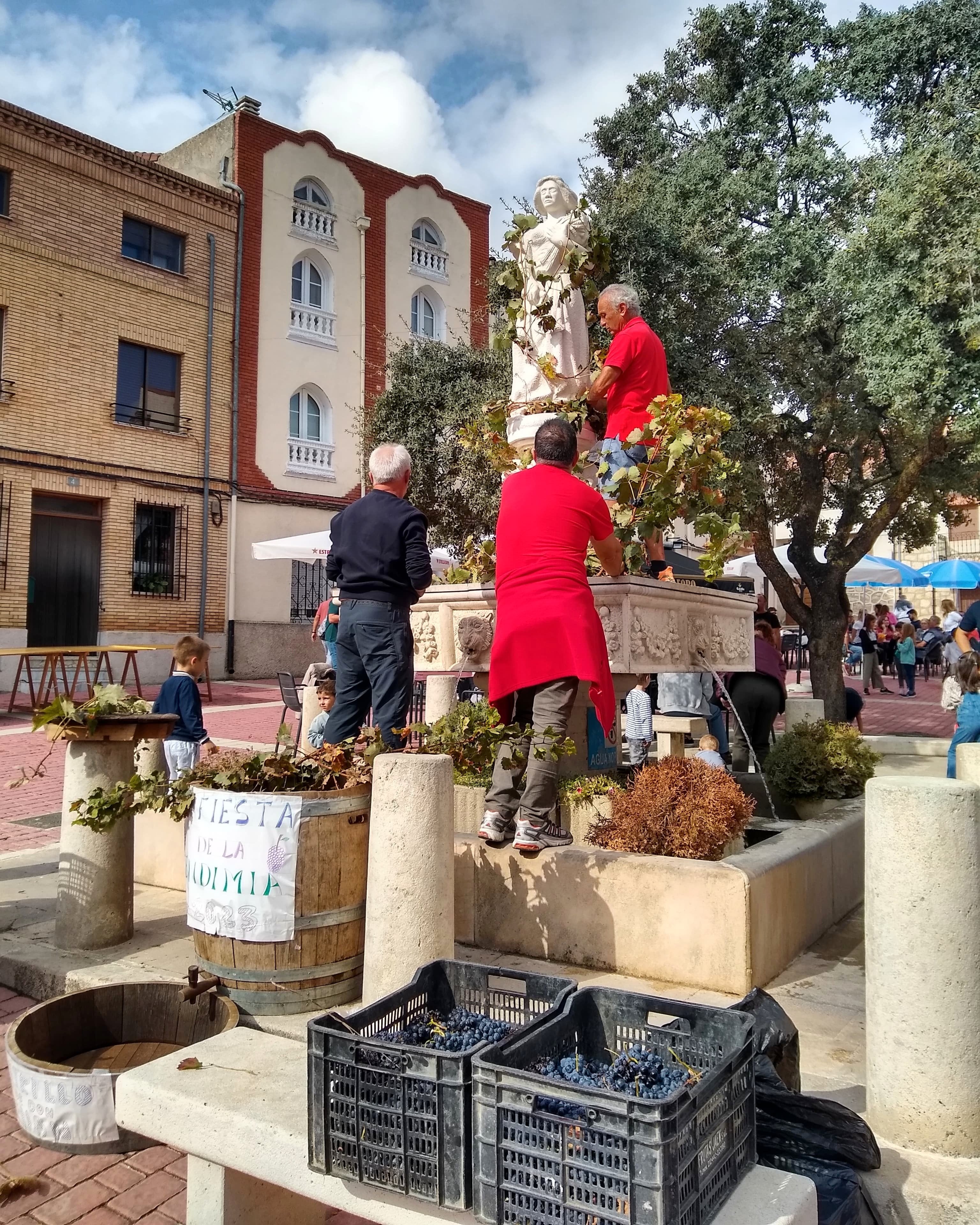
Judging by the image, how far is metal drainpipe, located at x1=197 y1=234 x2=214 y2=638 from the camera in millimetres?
21234

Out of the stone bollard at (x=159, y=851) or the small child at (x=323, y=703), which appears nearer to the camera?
the stone bollard at (x=159, y=851)

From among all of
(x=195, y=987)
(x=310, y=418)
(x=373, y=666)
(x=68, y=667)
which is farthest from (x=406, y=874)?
(x=310, y=418)

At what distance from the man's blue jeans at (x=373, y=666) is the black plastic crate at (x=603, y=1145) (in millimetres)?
2440

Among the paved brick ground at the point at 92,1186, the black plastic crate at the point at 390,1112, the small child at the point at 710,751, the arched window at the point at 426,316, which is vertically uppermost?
the arched window at the point at 426,316

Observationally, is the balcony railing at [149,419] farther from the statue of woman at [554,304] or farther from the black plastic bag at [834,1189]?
the black plastic bag at [834,1189]

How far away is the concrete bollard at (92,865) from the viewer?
445 centimetres

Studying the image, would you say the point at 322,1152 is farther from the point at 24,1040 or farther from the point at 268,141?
the point at 268,141

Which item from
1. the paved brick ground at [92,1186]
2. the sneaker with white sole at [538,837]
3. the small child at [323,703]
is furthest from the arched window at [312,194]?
the paved brick ground at [92,1186]

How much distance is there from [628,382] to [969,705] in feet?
14.3

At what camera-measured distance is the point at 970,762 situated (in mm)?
5176

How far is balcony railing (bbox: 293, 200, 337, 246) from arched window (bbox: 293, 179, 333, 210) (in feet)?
0.39

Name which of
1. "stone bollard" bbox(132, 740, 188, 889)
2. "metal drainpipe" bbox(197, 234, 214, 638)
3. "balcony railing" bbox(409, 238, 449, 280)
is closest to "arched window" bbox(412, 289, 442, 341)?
"balcony railing" bbox(409, 238, 449, 280)

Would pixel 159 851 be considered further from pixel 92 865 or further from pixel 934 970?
pixel 934 970

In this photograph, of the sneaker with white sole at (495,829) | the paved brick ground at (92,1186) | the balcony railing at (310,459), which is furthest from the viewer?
the balcony railing at (310,459)
